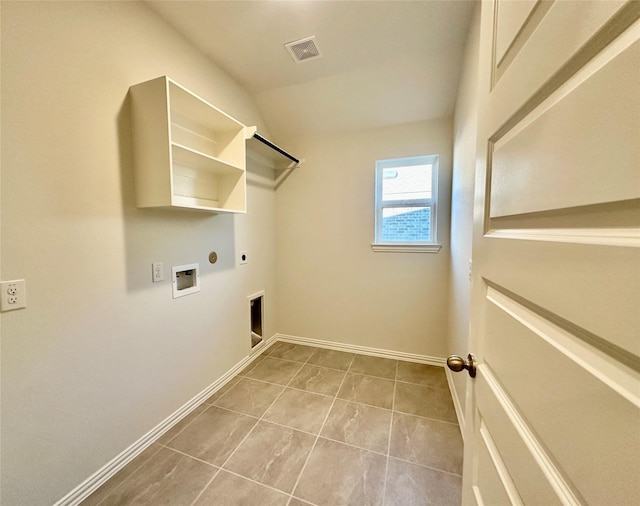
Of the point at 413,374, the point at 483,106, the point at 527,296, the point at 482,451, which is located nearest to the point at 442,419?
the point at 413,374

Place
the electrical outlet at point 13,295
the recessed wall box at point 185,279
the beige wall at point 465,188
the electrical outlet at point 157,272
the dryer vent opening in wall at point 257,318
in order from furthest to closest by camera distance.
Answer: the dryer vent opening in wall at point 257,318, the recessed wall box at point 185,279, the electrical outlet at point 157,272, the beige wall at point 465,188, the electrical outlet at point 13,295

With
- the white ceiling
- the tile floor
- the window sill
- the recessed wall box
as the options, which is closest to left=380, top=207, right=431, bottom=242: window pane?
the window sill

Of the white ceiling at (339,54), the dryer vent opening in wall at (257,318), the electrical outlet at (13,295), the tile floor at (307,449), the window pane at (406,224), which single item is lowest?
the tile floor at (307,449)

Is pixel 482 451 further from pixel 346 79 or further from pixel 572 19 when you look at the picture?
pixel 346 79

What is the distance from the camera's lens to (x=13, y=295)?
102cm

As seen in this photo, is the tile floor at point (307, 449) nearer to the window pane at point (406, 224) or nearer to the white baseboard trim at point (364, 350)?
the white baseboard trim at point (364, 350)

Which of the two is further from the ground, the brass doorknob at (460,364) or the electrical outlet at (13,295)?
the electrical outlet at (13,295)

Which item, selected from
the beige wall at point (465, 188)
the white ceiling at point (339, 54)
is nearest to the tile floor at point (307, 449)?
the beige wall at point (465, 188)

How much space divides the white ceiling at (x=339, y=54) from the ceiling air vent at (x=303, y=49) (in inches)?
1.5

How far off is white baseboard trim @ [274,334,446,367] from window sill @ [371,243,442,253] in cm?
109

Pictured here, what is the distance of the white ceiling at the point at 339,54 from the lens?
157 cm

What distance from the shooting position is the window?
2.53 metres

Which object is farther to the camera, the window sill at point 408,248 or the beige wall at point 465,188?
the window sill at point 408,248

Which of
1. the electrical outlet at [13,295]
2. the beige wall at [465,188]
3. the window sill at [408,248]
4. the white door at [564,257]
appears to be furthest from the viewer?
the window sill at [408,248]
